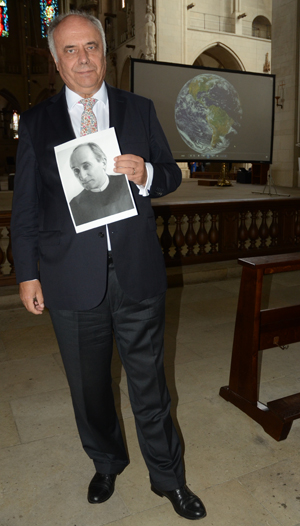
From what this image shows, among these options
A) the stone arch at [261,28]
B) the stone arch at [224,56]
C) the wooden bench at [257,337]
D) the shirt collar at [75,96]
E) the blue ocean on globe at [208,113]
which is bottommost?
the wooden bench at [257,337]

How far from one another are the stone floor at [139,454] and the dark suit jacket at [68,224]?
916 millimetres

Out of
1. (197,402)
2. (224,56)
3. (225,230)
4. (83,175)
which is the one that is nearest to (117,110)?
(83,175)

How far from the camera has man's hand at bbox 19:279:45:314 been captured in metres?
1.70

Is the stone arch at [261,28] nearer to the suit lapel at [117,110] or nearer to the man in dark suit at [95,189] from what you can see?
the suit lapel at [117,110]

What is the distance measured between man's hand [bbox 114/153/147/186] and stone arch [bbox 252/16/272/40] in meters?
25.7

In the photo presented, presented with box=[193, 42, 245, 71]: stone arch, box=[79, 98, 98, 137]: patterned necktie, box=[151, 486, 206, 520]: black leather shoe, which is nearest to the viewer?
box=[79, 98, 98, 137]: patterned necktie

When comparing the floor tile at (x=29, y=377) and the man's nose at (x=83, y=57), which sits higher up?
the man's nose at (x=83, y=57)

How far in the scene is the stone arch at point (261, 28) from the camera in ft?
78.1

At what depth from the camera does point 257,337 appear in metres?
2.67

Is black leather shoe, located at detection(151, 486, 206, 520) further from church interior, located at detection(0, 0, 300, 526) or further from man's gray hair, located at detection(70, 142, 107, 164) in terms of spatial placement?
man's gray hair, located at detection(70, 142, 107, 164)

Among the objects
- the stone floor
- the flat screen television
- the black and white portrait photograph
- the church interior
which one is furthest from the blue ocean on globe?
the black and white portrait photograph

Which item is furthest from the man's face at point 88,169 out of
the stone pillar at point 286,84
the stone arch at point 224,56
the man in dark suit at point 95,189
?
the stone arch at point 224,56

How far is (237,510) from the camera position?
6.24 ft

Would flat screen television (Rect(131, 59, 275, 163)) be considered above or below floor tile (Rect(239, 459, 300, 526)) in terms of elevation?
above
